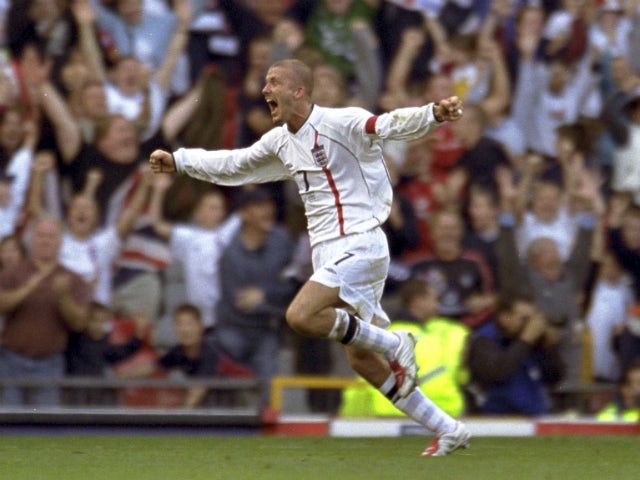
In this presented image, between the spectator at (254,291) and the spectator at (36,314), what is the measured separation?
1176 mm

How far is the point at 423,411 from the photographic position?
27.0 feet

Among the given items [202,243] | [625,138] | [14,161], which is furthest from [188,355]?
[625,138]

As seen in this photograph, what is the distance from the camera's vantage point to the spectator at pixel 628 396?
11.1 m

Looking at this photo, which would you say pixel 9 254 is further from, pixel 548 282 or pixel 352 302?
pixel 548 282

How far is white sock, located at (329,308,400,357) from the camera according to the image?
26.2 ft

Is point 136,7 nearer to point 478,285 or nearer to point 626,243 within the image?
point 478,285

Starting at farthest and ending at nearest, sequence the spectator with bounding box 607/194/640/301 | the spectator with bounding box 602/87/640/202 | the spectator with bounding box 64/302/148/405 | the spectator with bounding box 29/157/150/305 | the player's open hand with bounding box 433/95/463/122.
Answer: the spectator with bounding box 602/87/640/202 → the spectator with bounding box 607/194/640/301 → the spectator with bounding box 29/157/150/305 → the spectator with bounding box 64/302/148/405 → the player's open hand with bounding box 433/95/463/122

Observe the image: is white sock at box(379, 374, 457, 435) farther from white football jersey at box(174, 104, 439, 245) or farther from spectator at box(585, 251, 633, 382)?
spectator at box(585, 251, 633, 382)

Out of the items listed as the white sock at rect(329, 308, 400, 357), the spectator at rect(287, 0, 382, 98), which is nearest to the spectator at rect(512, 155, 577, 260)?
the spectator at rect(287, 0, 382, 98)

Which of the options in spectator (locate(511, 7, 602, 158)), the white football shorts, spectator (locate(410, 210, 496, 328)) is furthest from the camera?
spectator (locate(511, 7, 602, 158))

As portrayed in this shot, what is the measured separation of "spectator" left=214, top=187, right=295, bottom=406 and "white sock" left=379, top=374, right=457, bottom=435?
9.52ft

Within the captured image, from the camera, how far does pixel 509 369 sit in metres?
10.8

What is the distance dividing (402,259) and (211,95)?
2086 millimetres

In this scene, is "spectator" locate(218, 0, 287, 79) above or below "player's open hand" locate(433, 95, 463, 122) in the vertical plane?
above
